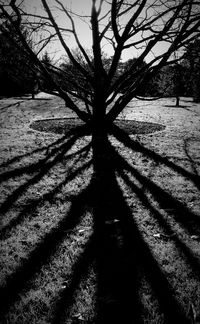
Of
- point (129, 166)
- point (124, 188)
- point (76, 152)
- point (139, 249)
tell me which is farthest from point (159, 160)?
point (139, 249)

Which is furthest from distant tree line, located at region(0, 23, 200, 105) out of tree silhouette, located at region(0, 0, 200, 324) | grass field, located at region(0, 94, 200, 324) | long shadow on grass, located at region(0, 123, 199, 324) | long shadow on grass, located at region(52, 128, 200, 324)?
long shadow on grass, located at region(52, 128, 200, 324)

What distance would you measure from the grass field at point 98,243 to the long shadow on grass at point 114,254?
1 cm

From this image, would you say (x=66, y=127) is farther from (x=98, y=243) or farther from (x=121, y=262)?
(x=121, y=262)

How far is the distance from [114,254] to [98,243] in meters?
0.28

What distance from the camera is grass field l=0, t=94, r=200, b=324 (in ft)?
7.29

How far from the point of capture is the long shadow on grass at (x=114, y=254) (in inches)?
87.1

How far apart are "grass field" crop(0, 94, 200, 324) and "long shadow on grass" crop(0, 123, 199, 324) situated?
0.01 metres

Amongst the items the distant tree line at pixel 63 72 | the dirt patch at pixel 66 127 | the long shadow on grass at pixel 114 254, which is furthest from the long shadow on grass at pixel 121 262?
the dirt patch at pixel 66 127

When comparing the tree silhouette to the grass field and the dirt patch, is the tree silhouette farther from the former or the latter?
the dirt patch

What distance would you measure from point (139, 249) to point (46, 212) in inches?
64.1

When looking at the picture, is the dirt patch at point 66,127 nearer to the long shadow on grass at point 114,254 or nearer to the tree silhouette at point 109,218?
the tree silhouette at point 109,218

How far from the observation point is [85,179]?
16.1ft

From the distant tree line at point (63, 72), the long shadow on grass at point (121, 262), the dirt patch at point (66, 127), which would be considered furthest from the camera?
the dirt patch at point (66, 127)

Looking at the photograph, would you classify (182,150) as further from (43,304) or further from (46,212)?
(43,304)
